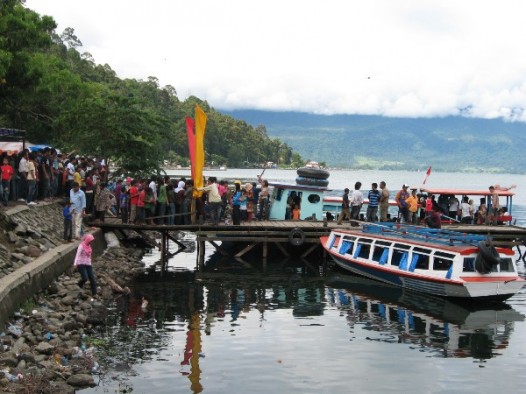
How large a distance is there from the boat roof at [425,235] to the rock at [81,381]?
49.0 feet

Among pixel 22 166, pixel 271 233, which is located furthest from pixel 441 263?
pixel 22 166

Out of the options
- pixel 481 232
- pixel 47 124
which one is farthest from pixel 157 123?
pixel 481 232

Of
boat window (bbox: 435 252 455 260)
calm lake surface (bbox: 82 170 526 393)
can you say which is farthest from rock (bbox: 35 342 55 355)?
boat window (bbox: 435 252 455 260)

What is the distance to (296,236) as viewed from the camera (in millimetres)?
32156

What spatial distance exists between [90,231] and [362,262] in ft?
38.5

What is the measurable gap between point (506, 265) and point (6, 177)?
1833cm

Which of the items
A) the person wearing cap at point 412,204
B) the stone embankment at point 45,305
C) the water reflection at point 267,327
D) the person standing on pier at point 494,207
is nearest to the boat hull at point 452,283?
the water reflection at point 267,327

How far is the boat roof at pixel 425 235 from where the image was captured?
25969mm

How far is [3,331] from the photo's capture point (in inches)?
643

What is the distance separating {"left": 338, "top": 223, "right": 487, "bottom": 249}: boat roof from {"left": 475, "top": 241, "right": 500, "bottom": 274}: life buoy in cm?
94

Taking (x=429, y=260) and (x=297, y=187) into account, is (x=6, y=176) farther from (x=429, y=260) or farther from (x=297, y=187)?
(x=429, y=260)

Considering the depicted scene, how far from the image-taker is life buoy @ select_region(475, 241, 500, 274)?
24266mm

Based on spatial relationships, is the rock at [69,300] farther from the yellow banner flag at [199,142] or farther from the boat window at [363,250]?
the boat window at [363,250]

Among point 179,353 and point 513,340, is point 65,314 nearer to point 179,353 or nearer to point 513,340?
point 179,353
